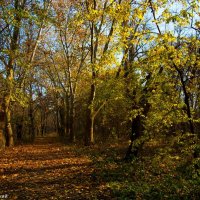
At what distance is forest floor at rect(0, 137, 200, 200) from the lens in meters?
9.24

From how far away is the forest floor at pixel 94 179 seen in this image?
924 cm

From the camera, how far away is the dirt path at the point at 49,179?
927 cm

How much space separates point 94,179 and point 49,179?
5.58 feet

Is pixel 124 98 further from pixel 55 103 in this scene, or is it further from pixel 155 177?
pixel 55 103

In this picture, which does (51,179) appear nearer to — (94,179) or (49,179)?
(49,179)

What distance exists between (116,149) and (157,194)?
10116 millimetres

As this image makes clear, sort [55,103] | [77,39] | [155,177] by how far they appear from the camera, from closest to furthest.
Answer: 1. [155,177]
2. [77,39]
3. [55,103]

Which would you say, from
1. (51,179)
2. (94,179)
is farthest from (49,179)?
(94,179)

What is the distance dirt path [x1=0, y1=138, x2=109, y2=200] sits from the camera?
9266mm

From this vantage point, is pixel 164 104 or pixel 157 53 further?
pixel 164 104

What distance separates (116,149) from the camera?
1945 centimetres

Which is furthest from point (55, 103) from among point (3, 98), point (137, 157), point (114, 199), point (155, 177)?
point (114, 199)

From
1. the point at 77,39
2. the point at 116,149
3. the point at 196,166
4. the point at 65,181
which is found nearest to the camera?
the point at 196,166

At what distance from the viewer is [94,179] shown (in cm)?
1137
